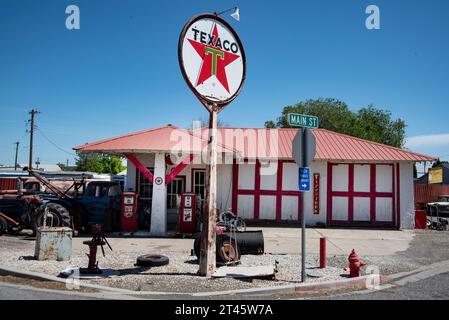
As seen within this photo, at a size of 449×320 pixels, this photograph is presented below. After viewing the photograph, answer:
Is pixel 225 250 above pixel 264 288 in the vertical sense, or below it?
above

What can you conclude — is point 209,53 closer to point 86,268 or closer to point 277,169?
point 86,268

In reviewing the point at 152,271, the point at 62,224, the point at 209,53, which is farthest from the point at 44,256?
the point at 209,53

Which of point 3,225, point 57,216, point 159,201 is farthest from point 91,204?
point 3,225

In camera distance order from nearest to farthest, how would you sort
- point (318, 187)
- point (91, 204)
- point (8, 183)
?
point (91, 204), point (318, 187), point (8, 183)

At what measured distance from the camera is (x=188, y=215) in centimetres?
1313

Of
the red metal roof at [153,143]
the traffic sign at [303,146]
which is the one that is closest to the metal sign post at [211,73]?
the traffic sign at [303,146]

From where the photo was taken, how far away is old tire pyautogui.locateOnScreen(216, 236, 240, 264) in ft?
27.5

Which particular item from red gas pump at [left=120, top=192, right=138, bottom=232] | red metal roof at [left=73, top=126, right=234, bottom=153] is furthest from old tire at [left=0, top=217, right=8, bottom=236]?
red gas pump at [left=120, top=192, right=138, bottom=232]

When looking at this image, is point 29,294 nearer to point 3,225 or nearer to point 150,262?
point 150,262

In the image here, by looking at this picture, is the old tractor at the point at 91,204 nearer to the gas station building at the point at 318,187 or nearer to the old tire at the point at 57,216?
the old tire at the point at 57,216

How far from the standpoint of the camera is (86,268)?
7.63 metres

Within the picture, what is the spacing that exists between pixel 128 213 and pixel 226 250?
6.03 meters

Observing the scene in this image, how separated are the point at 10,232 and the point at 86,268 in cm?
724

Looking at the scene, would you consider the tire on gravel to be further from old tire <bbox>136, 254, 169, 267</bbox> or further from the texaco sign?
the texaco sign
